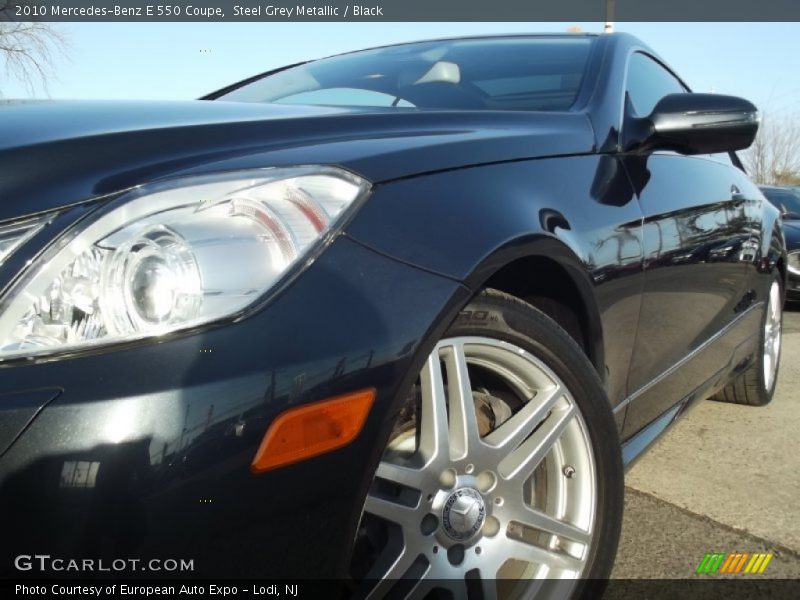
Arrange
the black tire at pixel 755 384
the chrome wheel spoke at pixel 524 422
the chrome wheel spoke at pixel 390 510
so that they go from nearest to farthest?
1. the chrome wheel spoke at pixel 390 510
2. the chrome wheel spoke at pixel 524 422
3. the black tire at pixel 755 384

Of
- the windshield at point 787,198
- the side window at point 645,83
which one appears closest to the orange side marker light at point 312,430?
the side window at point 645,83

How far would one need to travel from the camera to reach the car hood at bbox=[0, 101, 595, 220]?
1.15 metres

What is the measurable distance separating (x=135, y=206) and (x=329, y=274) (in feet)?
0.98

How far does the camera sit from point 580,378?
5.36ft

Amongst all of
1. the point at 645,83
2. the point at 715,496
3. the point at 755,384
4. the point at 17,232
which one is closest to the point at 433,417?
the point at 17,232

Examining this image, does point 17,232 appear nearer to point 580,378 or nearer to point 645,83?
point 580,378

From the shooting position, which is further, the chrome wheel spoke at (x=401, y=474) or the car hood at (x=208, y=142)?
the chrome wheel spoke at (x=401, y=474)

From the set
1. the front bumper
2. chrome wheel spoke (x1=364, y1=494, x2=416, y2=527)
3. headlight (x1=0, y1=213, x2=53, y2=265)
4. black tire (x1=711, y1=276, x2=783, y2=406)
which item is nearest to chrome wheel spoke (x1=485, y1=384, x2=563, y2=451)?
chrome wheel spoke (x1=364, y1=494, x2=416, y2=527)

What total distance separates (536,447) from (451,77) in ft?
4.45

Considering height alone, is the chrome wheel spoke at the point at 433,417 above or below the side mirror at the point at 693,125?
below

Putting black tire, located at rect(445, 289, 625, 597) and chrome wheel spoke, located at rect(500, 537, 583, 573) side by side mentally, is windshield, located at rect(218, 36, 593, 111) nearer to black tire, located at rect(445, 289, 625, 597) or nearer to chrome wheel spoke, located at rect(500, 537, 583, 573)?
black tire, located at rect(445, 289, 625, 597)

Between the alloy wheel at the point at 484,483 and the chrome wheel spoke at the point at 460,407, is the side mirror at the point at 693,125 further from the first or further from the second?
the chrome wheel spoke at the point at 460,407

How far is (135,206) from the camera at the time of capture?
3.70 feet

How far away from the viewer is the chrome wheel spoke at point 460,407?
1.41 meters
